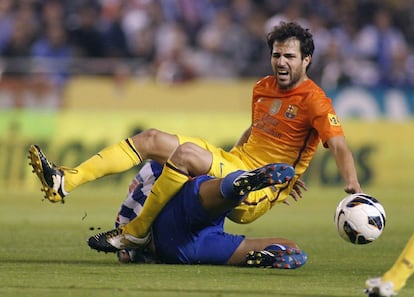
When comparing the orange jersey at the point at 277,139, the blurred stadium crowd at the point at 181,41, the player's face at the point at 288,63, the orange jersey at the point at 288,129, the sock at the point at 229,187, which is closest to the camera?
the sock at the point at 229,187

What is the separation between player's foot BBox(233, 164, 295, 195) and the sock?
0.12 meters

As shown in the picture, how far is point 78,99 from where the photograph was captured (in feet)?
71.5

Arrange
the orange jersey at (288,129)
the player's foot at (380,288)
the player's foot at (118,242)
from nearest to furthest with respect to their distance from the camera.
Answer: the player's foot at (380,288) < the player's foot at (118,242) < the orange jersey at (288,129)

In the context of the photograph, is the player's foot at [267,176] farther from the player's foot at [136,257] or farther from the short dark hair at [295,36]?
the short dark hair at [295,36]

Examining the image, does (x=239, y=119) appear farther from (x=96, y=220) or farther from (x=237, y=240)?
(x=237, y=240)

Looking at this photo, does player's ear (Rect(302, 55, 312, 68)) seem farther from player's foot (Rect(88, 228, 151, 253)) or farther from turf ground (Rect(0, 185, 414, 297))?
player's foot (Rect(88, 228, 151, 253))

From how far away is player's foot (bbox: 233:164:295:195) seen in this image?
8312 millimetres

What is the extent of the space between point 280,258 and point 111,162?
1.63m

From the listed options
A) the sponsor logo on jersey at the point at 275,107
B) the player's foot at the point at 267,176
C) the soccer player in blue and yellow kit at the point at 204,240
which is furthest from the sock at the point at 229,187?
the sponsor logo on jersey at the point at 275,107

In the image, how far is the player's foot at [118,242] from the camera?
366 inches

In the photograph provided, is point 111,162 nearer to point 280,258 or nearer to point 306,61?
point 280,258

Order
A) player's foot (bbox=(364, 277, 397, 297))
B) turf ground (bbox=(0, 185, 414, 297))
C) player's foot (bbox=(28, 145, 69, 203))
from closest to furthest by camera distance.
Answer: player's foot (bbox=(364, 277, 397, 297)), turf ground (bbox=(0, 185, 414, 297)), player's foot (bbox=(28, 145, 69, 203))

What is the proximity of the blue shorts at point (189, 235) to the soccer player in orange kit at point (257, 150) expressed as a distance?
0.11 metres

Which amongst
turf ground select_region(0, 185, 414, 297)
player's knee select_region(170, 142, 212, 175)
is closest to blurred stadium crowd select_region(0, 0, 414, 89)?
turf ground select_region(0, 185, 414, 297)
